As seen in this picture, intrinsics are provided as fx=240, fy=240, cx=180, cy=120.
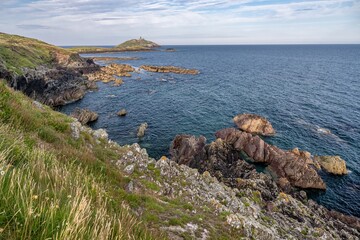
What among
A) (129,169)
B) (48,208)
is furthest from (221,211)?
(48,208)

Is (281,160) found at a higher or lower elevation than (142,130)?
lower

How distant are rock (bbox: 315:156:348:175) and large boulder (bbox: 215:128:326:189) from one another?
5.59ft

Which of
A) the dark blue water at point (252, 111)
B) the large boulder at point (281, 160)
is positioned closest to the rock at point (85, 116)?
the dark blue water at point (252, 111)

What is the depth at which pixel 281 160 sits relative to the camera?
37.0 m

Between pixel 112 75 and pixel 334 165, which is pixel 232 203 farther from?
pixel 112 75

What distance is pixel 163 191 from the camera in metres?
14.9

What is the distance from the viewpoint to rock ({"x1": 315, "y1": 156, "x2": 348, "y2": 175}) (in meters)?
36.3

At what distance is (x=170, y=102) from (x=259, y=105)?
24677 mm

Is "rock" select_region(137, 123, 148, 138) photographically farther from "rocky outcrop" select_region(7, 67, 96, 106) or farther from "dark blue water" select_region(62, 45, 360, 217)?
"rocky outcrop" select_region(7, 67, 96, 106)

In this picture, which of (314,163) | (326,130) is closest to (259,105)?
(326,130)

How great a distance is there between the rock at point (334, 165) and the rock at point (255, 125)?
468 inches

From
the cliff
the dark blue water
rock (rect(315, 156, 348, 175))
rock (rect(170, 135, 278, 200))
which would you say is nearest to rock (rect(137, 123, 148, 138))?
the dark blue water

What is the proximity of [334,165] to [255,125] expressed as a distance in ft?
54.2

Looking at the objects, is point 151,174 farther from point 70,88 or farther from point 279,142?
point 70,88
